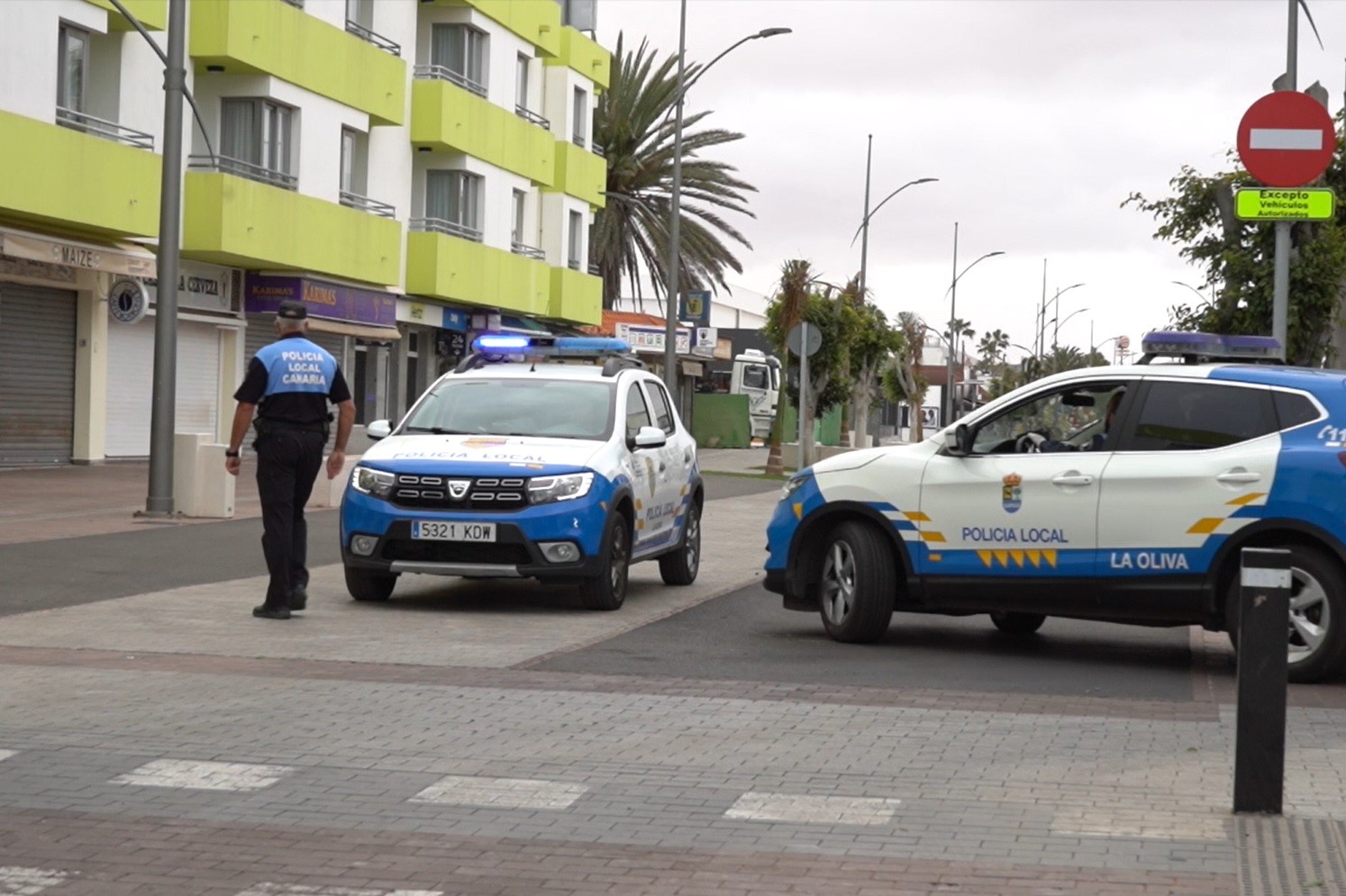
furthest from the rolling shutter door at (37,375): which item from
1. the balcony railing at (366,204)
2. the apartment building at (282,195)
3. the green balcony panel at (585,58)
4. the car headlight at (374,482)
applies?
the green balcony panel at (585,58)

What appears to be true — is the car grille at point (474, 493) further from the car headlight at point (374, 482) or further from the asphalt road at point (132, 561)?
the asphalt road at point (132, 561)

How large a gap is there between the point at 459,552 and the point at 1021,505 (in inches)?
149

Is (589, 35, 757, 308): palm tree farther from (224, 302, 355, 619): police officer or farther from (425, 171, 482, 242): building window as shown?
(224, 302, 355, 619): police officer

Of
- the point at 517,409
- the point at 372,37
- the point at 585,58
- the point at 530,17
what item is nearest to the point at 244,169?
the point at 372,37

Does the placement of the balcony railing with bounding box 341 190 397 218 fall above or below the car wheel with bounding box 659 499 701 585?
above

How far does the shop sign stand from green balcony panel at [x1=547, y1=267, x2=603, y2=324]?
9942 millimetres

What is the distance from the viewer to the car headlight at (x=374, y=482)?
1362 centimetres

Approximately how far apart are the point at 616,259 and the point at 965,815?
169 feet

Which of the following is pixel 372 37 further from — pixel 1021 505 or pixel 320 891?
pixel 320 891

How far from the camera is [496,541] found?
13.4 metres

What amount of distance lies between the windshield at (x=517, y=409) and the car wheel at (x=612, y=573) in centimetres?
71

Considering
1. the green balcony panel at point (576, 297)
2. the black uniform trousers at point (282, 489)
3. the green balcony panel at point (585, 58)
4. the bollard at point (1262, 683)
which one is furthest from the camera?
the green balcony panel at point (585, 58)

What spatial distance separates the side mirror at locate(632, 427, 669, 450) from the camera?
47.5 ft

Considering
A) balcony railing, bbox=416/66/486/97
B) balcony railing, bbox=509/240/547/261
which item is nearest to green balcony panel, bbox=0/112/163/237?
balcony railing, bbox=416/66/486/97
